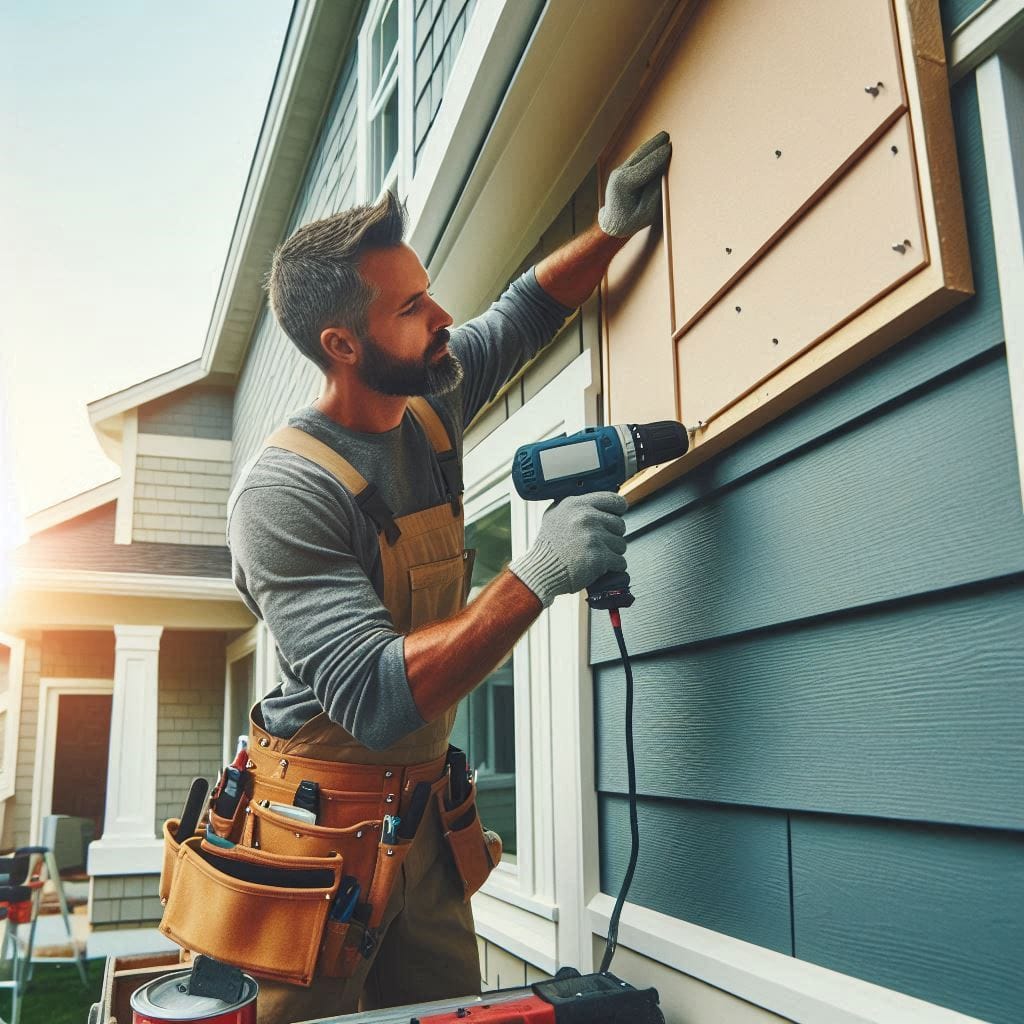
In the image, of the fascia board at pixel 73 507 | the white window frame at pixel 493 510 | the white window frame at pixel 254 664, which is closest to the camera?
the white window frame at pixel 493 510

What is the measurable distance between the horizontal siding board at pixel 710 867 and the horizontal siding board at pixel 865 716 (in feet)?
0.13

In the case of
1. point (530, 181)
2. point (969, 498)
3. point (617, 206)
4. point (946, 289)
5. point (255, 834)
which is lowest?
point (255, 834)

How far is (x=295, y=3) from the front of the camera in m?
5.52

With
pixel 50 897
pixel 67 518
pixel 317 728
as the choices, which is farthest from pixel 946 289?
pixel 50 897

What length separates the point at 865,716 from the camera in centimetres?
104

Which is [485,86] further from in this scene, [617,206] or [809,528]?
[809,528]

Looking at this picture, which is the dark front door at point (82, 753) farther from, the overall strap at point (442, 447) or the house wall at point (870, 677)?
the house wall at point (870, 677)

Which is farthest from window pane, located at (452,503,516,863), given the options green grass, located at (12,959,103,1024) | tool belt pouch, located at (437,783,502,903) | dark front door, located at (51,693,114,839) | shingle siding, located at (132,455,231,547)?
dark front door, located at (51,693,114,839)

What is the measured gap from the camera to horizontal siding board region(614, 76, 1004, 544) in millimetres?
906

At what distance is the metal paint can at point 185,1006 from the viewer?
4.06 ft

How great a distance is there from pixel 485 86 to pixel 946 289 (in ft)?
4.42

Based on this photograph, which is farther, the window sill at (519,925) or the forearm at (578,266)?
the window sill at (519,925)

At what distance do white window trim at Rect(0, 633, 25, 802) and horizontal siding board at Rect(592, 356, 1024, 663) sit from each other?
9304 millimetres

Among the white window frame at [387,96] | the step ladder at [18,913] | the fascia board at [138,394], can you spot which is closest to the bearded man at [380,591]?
the white window frame at [387,96]
